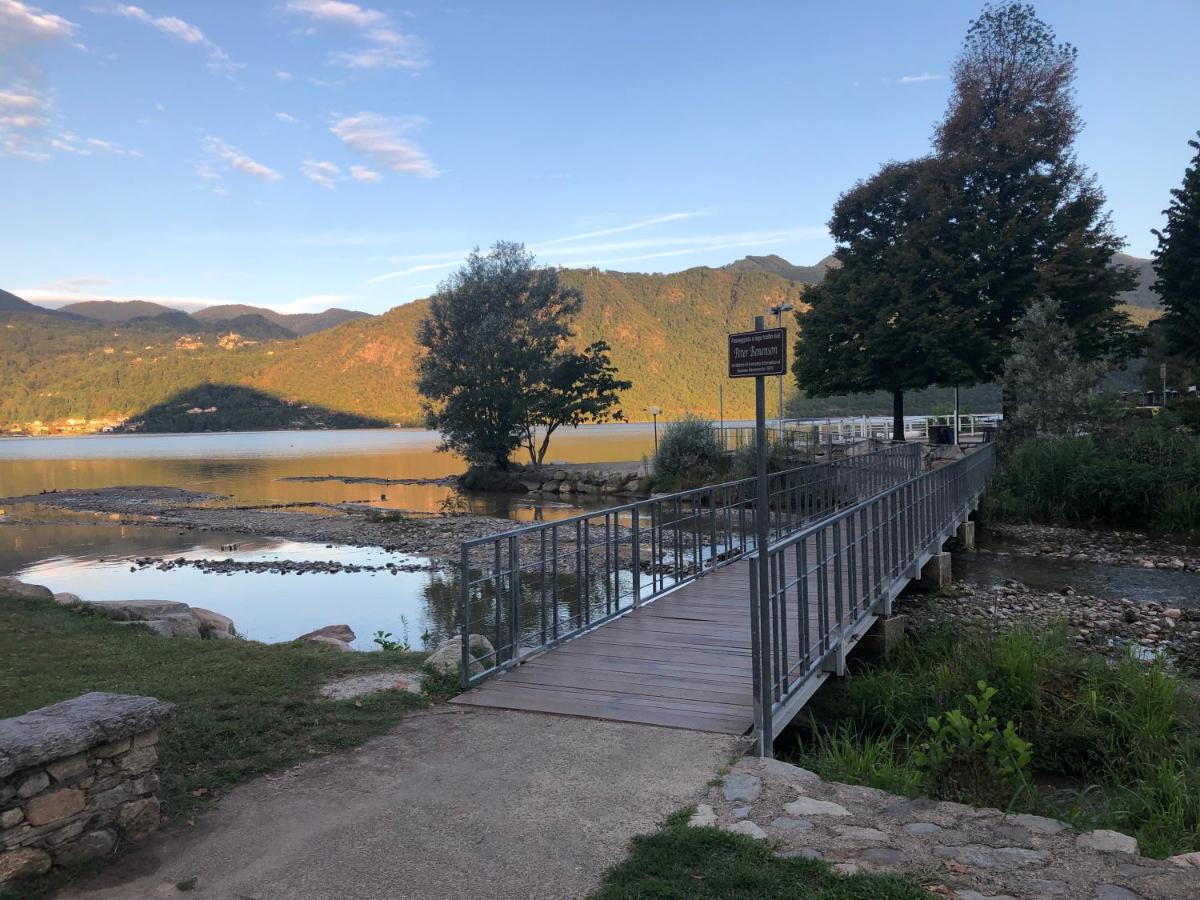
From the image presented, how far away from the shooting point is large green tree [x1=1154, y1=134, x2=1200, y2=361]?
27.7m

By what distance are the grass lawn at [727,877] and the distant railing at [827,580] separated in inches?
55.0

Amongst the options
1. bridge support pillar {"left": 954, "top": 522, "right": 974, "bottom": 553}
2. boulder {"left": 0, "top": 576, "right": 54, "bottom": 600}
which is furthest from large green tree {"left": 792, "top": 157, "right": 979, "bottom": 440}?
boulder {"left": 0, "top": 576, "right": 54, "bottom": 600}

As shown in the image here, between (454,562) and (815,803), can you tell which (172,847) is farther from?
(454,562)

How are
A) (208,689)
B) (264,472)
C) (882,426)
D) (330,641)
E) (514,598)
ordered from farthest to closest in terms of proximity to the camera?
(264,472) < (882,426) < (330,641) < (514,598) < (208,689)

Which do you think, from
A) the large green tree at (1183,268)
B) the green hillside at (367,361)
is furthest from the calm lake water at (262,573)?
the green hillside at (367,361)

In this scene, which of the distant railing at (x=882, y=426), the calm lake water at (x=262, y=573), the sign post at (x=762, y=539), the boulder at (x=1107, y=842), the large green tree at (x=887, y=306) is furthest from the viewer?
the distant railing at (x=882, y=426)

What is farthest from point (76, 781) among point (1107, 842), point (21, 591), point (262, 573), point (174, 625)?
point (262, 573)

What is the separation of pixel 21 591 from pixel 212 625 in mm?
2942

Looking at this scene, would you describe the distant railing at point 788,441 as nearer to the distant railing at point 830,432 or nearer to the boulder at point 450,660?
the distant railing at point 830,432

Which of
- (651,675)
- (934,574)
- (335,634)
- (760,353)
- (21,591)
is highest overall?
(760,353)

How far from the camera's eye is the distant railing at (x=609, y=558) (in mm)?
6430

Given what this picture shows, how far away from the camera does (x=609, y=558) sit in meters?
8.12

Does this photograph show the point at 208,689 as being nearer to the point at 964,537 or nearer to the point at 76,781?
the point at 76,781

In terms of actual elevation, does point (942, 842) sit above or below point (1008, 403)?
below
